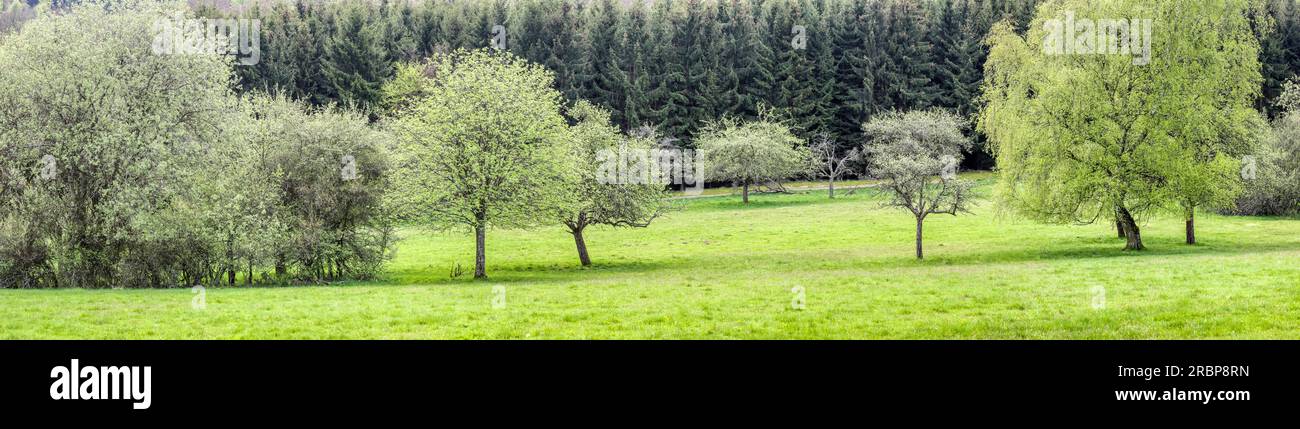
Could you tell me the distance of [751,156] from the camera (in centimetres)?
7875

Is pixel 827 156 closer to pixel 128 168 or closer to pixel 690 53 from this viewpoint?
pixel 690 53

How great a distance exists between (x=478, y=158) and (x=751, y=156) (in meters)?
45.7

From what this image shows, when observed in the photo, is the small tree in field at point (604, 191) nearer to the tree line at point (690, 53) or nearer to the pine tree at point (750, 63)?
the tree line at point (690, 53)

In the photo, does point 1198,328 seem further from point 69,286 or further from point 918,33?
point 918,33

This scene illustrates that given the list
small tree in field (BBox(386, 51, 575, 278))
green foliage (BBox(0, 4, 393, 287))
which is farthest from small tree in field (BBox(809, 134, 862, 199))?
green foliage (BBox(0, 4, 393, 287))

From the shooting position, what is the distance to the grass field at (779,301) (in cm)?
1817

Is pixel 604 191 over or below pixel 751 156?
below

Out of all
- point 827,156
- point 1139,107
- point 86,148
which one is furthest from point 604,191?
point 827,156

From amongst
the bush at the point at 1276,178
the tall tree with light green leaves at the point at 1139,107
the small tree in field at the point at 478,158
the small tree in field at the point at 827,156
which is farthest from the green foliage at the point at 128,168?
the small tree in field at the point at 827,156

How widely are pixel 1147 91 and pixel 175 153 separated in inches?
1577

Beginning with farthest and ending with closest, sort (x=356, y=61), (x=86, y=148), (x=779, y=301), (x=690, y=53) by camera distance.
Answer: (x=690, y=53), (x=356, y=61), (x=86, y=148), (x=779, y=301)

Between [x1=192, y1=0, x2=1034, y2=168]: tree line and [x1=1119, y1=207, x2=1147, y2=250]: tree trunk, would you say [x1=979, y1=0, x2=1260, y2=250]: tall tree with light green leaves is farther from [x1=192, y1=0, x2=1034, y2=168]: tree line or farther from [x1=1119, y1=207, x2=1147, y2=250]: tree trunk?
[x1=192, y1=0, x2=1034, y2=168]: tree line

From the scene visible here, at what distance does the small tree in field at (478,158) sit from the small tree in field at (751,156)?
41711 mm

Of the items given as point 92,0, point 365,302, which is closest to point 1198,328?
point 365,302
